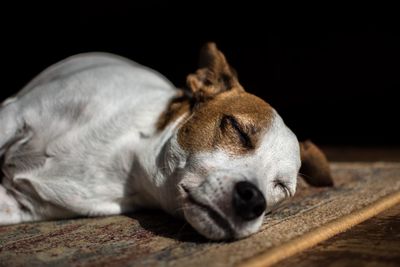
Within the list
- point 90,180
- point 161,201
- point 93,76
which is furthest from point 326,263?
point 93,76

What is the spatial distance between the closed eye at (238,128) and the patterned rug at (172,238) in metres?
0.31

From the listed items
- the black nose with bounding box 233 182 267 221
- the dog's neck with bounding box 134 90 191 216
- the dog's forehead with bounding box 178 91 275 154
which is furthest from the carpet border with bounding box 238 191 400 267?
the dog's neck with bounding box 134 90 191 216

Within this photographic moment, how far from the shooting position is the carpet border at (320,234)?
4.69 feet

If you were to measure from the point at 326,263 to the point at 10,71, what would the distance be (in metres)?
4.85

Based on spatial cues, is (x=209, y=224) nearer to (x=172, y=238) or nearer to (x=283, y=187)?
(x=172, y=238)

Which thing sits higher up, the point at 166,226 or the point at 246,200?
the point at 246,200

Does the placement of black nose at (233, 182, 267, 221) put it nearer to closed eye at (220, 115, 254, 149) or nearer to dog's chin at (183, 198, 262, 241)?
dog's chin at (183, 198, 262, 241)

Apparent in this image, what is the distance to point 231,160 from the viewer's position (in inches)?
71.3

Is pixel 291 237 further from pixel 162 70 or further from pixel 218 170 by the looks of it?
pixel 162 70

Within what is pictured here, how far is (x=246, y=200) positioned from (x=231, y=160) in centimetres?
21

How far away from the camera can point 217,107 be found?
2.08 metres

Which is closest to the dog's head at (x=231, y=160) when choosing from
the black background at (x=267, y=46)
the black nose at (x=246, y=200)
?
the black nose at (x=246, y=200)

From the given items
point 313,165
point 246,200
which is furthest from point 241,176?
point 313,165

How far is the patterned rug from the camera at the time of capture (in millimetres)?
1471
